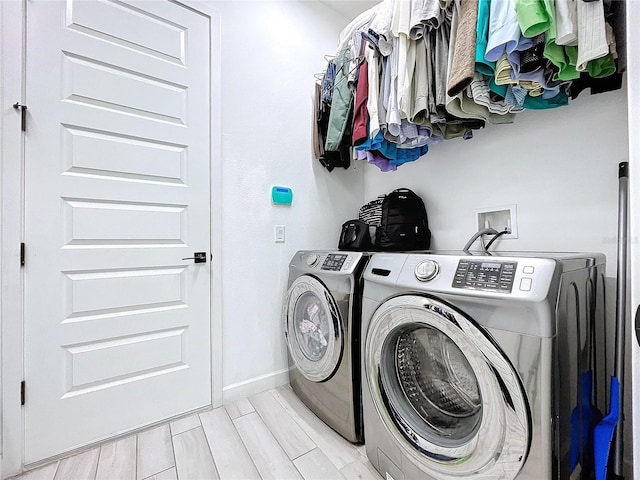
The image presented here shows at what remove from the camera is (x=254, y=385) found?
1.79 meters

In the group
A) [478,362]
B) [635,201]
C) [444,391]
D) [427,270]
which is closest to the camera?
[635,201]

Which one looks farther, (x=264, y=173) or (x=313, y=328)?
(x=264, y=173)

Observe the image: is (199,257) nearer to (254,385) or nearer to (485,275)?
(254,385)

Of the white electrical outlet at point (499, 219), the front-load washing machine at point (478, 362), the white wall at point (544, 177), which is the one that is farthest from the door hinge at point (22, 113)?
the white electrical outlet at point (499, 219)

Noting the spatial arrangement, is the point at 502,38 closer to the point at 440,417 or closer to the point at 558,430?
the point at 558,430

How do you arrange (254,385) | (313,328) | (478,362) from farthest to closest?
(254,385)
(313,328)
(478,362)

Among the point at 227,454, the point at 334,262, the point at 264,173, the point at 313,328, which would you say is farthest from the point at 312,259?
the point at 227,454

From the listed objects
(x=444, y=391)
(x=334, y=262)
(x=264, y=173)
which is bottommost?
(x=444, y=391)

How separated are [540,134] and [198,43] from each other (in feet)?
6.22

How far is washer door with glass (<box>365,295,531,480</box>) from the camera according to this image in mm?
773

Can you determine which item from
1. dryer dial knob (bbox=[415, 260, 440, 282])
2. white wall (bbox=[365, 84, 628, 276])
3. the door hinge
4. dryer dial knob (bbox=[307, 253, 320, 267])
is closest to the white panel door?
the door hinge

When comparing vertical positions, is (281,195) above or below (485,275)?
above

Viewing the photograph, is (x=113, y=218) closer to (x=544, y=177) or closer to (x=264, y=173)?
(x=264, y=173)

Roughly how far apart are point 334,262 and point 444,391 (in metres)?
0.71
